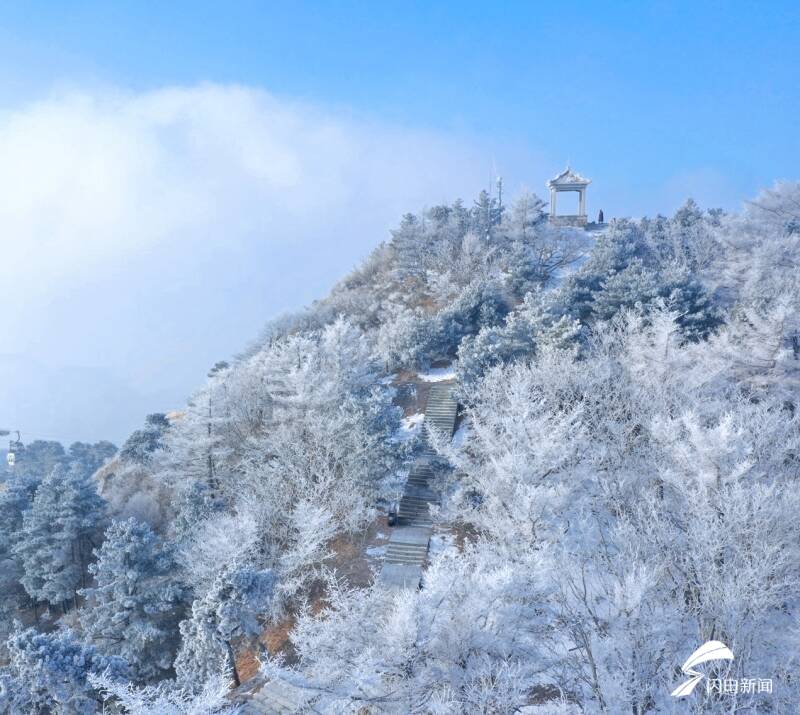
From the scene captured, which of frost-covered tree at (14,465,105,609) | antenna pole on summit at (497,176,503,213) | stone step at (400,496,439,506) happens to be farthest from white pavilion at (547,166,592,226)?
frost-covered tree at (14,465,105,609)

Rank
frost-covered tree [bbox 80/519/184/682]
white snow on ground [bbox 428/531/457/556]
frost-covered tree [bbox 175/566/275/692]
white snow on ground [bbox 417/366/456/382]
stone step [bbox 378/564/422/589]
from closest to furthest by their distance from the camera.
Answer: frost-covered tree [bbox 175/566/275/692], stone step [bbox 378/564/422/589], frost-covered tree [bbox 80/519/184/682], white snow on ground [bbox 428/531/457/556], white snow on ground [bbox 417/366/456/382]

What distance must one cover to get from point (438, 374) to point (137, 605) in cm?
1692

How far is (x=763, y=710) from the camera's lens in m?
10.1

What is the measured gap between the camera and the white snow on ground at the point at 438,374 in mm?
28172

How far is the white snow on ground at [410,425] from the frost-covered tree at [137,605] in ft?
33.2

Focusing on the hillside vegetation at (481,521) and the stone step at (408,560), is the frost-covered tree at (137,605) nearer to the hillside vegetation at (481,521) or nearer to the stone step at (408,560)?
the hillside vegetation at (481,521)

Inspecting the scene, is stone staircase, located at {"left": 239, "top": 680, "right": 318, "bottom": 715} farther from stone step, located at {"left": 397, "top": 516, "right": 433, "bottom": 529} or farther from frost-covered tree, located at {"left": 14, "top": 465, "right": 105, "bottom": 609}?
frost-covered tree, located at {"left": 14, "top": 465, "right": 105, "bottom": 609}

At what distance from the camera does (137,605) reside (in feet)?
56.1

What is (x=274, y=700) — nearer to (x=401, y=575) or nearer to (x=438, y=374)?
(x=401, y=575)

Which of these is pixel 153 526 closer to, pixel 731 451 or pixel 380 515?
pixel 380 515

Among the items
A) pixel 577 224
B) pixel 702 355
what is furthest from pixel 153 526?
pixel 577 224

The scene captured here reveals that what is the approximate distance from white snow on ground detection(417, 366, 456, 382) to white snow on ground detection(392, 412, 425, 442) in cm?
319

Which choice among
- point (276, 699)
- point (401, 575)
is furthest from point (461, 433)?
point (276, 699)

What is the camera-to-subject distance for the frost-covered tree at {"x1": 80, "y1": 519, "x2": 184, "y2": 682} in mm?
16766
